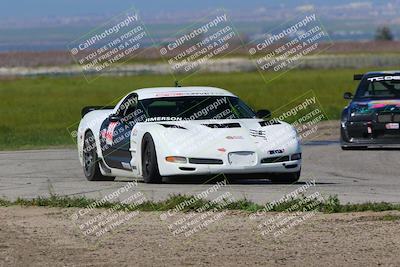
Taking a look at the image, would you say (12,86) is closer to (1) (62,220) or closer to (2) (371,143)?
(2) (371,143)

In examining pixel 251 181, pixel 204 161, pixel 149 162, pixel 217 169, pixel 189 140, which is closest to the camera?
pixel 217 169

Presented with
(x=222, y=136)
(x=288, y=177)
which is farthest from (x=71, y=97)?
(x=222, y=136)

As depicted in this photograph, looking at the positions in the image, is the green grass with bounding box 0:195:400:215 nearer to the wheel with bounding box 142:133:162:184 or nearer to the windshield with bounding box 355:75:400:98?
the wheel with bounding box 142:133:162:184

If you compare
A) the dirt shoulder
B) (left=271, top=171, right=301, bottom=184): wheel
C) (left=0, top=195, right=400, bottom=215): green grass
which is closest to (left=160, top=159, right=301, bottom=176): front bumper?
(left=271, top=171, right=301, bottom=184): wheel

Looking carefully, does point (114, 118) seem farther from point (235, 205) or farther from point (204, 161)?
point (235, 205)

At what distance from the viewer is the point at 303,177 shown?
1845 cm

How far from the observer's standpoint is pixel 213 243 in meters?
11.3

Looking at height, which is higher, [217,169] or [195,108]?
[195,108]

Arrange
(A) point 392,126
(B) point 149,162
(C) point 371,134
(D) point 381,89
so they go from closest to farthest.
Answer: (B) point 149,162 → (A) point 392,126 → (C) point 371,134 → (D) point 381,89

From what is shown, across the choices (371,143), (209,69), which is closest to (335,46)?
(209,69)

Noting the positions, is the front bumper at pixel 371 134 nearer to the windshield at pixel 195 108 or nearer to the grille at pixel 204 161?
the windshield at pixel 195 108

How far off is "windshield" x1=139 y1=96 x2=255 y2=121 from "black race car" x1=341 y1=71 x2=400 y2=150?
6.74 m

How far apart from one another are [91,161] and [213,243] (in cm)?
767

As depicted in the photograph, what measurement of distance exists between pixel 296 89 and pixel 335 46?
117503 mm
